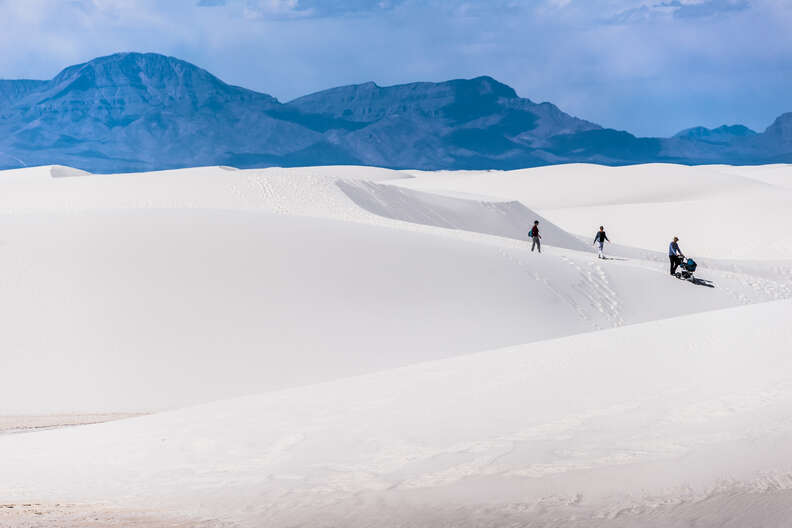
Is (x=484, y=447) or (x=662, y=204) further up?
(x=662, y=204)

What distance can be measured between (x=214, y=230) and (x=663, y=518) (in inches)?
731

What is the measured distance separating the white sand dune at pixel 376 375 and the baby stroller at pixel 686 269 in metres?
0.45

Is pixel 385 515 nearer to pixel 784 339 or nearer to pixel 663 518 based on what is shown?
pixel 663 518

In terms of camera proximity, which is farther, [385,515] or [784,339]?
[784,339]

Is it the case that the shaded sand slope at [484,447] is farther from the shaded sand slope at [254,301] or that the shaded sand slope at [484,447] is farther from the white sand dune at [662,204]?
the white sand dune at [662,204]

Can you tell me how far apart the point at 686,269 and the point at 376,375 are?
15.9 metres

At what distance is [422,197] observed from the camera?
4506cm

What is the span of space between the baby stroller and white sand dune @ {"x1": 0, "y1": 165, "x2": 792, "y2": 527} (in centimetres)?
45

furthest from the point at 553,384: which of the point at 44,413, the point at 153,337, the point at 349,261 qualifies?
the point at 349,261

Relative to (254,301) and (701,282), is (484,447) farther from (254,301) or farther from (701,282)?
(701,282)

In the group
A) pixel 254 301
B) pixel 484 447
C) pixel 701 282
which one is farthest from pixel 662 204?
pixel 484 447

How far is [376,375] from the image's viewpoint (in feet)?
42.3

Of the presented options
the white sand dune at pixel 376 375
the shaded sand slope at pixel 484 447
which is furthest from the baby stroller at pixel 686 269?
the shaded sand slope at pixel 484 447

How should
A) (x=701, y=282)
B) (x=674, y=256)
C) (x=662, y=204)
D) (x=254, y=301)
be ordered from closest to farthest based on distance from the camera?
(x=254, y=301) < (x=674, y=256) < (x=701, y=282) < (x=662, y=204)
